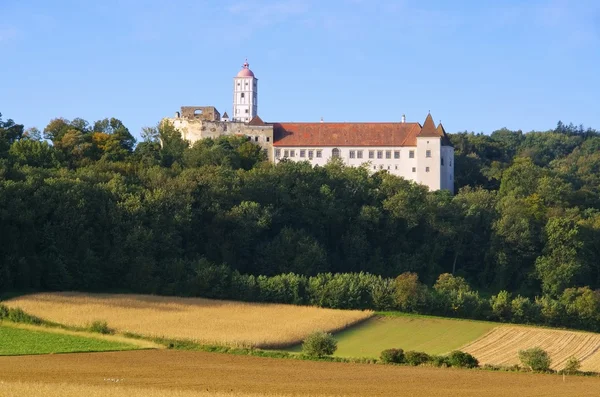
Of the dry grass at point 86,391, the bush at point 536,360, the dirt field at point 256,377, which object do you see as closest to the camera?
the dry grass at point 86,391

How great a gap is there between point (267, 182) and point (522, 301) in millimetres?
22937

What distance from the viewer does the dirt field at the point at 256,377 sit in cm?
3644

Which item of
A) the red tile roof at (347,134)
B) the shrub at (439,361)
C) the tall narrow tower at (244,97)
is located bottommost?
the shrub at (439,361)

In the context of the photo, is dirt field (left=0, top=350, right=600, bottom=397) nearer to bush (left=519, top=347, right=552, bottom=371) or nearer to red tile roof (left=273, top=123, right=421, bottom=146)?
bush (left=519, top=347, right=552, bottom=371)

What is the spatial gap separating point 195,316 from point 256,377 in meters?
21.7

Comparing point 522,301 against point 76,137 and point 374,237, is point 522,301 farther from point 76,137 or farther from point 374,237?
point 76,137

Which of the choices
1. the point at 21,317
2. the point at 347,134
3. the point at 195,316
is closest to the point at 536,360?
the point at 195,316

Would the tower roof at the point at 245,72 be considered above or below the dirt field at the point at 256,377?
above

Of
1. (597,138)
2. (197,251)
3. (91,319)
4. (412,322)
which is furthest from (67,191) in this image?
(597,138)

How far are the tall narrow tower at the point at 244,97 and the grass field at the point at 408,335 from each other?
6903 centimetres

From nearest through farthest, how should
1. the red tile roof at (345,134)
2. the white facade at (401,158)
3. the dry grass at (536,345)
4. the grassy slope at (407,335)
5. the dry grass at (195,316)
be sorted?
the dry grass at (536,345)
the dry grass at (195,316)
the grassy slope at (407,335)
the white facade at (401,158)
the red tile roof at (345,134)

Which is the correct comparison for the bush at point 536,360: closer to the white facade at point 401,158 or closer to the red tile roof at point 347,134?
the white facade at point 401,158

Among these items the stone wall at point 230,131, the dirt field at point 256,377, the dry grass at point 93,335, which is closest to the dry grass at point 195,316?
the dry grass at point 93,335

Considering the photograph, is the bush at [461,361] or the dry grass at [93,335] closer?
the bush at [461,361]
